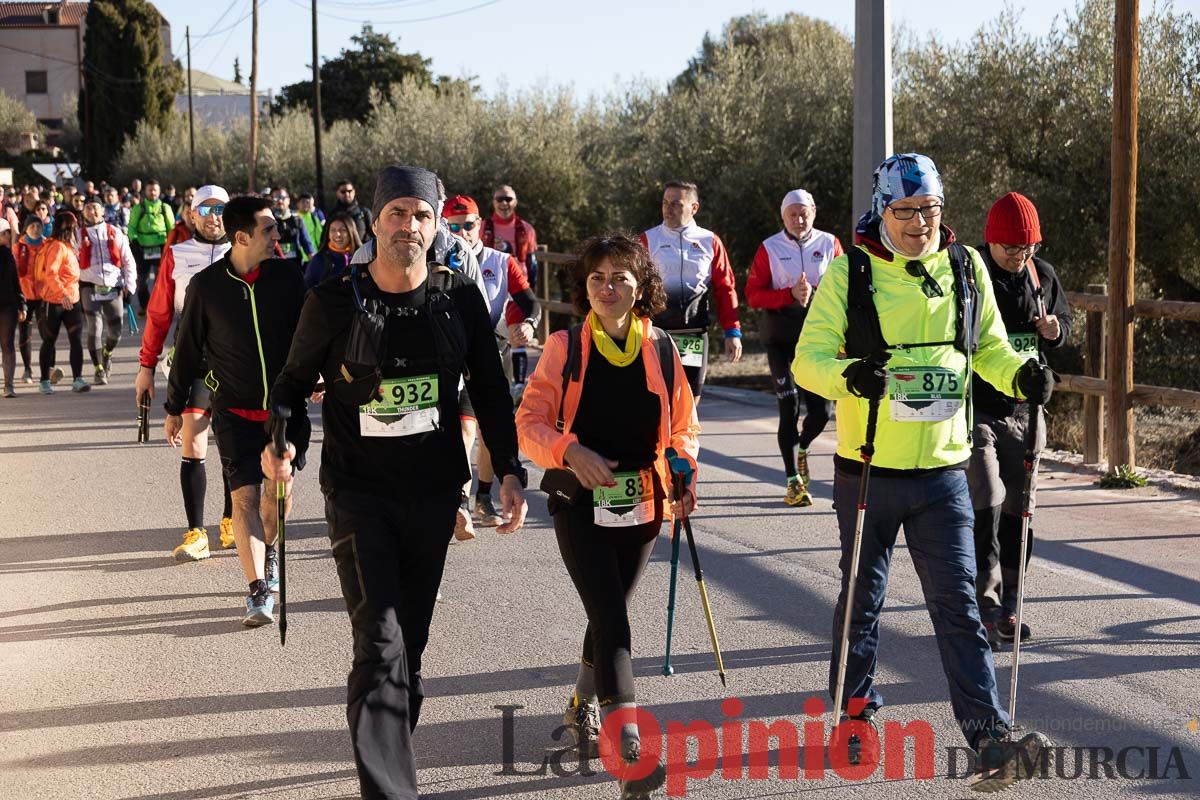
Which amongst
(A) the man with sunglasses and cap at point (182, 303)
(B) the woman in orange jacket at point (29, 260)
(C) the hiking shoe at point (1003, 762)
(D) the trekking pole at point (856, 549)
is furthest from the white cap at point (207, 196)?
(B) the woman in orange jacket at point (29, 260)

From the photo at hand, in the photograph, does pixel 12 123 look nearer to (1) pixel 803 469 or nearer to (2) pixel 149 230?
(2) pixel 149 230

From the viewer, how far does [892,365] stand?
4898 millimetres

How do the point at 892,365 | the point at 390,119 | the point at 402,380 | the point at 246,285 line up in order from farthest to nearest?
the point at 390,119 < the point at 246,285 < the point at 892,365 < the point at 402,380

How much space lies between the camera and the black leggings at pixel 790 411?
9.66m

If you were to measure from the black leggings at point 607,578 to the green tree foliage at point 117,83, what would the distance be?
7376 centimetres

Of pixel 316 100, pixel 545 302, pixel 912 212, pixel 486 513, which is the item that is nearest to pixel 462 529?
pixel 912 212

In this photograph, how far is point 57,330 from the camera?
16.1m

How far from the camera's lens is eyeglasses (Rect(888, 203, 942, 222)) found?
16.0 feet

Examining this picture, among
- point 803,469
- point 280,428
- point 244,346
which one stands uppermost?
point 244,346

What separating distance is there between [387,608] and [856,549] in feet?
5.17

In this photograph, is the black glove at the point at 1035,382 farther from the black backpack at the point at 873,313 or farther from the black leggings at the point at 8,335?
the black leggings at the point at 8,335

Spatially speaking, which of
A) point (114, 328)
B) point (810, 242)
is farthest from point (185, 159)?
point (810, 242)

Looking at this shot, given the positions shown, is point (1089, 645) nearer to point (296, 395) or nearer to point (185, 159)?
point (296, 395)

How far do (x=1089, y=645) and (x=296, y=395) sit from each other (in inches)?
145
